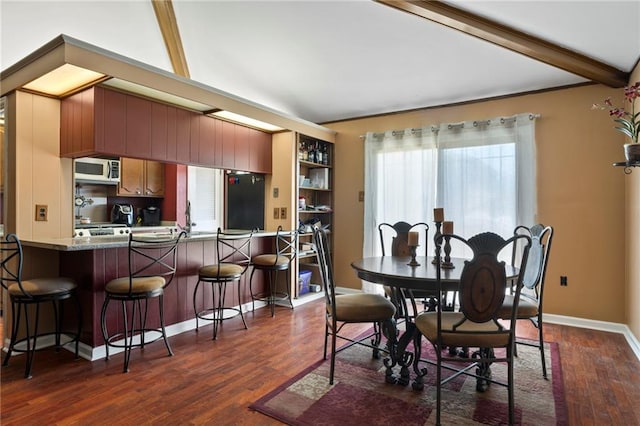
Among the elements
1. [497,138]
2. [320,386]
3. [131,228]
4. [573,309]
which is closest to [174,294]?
[320,386]

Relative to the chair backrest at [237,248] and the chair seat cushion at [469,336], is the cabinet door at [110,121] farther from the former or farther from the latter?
the chair seat cushion at [469,336]

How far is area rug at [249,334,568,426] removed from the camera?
6.57 feet

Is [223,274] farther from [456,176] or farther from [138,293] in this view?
[456,176]

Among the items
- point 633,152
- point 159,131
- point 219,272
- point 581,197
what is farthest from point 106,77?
point 581,197

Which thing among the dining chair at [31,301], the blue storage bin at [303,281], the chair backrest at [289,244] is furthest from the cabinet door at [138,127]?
the blue storage bin at [303,281]

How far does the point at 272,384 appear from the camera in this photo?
2.40m

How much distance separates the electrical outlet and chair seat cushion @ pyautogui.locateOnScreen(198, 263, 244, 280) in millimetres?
1347

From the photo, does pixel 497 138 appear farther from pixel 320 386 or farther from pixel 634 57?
pixel 320 386

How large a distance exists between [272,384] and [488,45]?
3.46m

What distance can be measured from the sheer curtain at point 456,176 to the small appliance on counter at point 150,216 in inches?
135

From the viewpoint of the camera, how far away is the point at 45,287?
2576 millimetres

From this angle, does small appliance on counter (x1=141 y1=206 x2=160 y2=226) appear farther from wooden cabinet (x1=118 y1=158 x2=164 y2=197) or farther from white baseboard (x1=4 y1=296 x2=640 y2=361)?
white baseboard (x1=4 y1=296 x2=640 y2=361)

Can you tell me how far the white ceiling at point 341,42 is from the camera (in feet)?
9.17

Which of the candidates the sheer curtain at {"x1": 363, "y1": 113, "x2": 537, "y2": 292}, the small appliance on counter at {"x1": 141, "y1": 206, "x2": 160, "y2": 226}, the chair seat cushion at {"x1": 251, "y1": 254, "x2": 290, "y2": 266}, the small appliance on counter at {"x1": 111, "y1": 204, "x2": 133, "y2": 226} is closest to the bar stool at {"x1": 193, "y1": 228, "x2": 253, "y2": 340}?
the chair seat cushion at {"x1": 251, "y1": 254, "x2": 290, "y2": 266}
